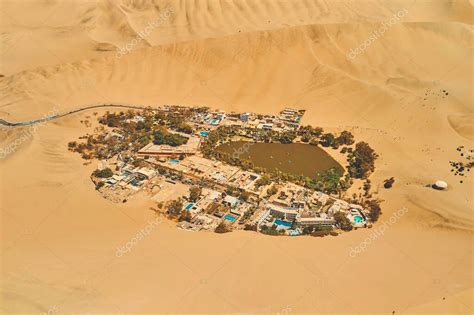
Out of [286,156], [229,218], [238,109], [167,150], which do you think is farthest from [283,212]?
[238,109]

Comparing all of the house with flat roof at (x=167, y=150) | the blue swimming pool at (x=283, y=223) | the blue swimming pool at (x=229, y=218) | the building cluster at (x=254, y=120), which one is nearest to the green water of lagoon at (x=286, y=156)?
the house with flat roof at (x=167, y=150)

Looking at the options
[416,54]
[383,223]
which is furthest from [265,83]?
[383,223]

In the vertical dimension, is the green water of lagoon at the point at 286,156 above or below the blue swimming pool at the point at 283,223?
above

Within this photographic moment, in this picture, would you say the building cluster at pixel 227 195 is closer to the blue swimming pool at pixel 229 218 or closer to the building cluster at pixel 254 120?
the blue swimming pool at pixel 229 218

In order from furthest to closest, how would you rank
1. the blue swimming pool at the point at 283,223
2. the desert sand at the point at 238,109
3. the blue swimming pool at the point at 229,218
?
the blue swimming pool at the point at 229,218 < the blue swimming pool at the point at 283,223 < the desert sand at the point at 238,109

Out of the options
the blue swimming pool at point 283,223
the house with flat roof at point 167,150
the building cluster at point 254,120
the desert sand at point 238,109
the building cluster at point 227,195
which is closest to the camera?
the desert sand at point 238,109

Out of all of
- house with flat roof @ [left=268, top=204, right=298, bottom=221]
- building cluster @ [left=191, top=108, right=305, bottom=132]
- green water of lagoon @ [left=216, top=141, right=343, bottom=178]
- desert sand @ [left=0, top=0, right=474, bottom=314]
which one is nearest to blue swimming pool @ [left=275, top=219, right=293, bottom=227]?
house with flat roof @ [left=268, top=204, right=298, bottom=221]

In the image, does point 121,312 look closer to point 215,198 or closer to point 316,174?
point 215,198

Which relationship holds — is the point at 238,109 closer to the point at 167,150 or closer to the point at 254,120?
the point at 254,120
